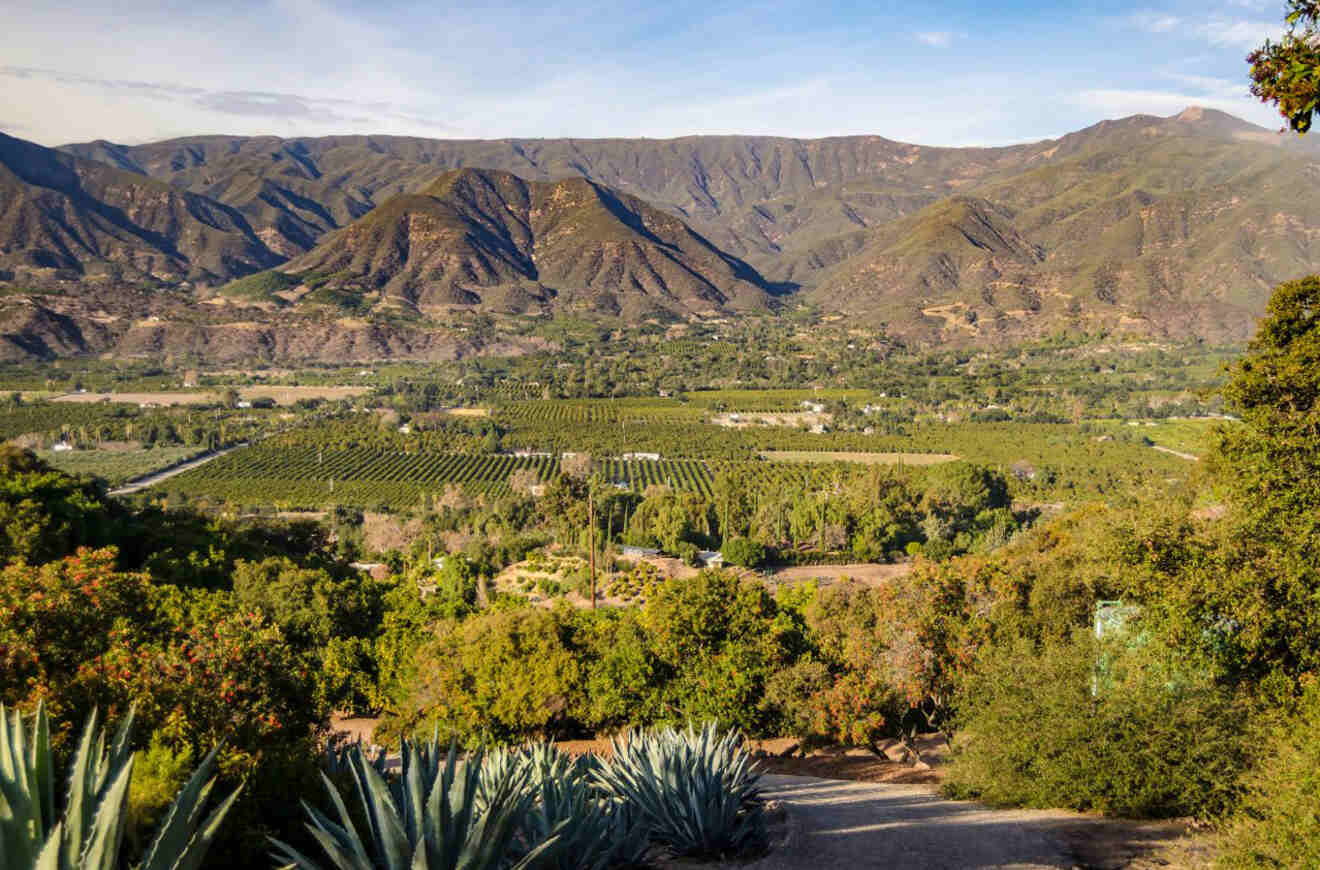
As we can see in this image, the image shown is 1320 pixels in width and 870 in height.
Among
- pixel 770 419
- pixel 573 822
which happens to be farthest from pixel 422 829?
pixel 770 419

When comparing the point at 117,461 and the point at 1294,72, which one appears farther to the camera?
the point at 117,461

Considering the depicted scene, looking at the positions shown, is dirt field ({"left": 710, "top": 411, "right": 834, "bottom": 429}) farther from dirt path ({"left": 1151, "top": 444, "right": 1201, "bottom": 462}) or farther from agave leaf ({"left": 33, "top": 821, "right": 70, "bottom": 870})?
agave leaf ({"left": 33, "top": 821, "right": 70, "bottom": 870})

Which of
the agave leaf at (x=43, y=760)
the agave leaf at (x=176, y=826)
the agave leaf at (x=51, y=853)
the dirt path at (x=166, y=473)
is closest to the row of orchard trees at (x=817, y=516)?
the dirt path at (x=166, y=473)

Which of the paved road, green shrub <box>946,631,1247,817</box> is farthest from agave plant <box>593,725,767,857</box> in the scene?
green shrub <box>946,631,1247,817</box>

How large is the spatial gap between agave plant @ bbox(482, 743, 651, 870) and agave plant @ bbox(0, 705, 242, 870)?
2.56 metres

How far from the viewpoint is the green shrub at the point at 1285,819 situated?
577 centimetres

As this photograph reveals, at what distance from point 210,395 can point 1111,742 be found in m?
139

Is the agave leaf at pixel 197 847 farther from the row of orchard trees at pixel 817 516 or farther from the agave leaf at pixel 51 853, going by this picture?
the row of orchard trees at pixel 817 516

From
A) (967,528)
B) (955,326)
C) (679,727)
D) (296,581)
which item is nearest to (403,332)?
(955,326)

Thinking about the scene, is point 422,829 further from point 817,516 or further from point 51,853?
point 817,516

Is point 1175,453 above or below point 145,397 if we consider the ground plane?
below

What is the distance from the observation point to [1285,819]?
601cm

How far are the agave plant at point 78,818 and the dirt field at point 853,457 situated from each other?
84.8 meters

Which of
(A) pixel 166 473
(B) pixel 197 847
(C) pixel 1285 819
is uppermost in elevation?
(B) pixel 197 847
